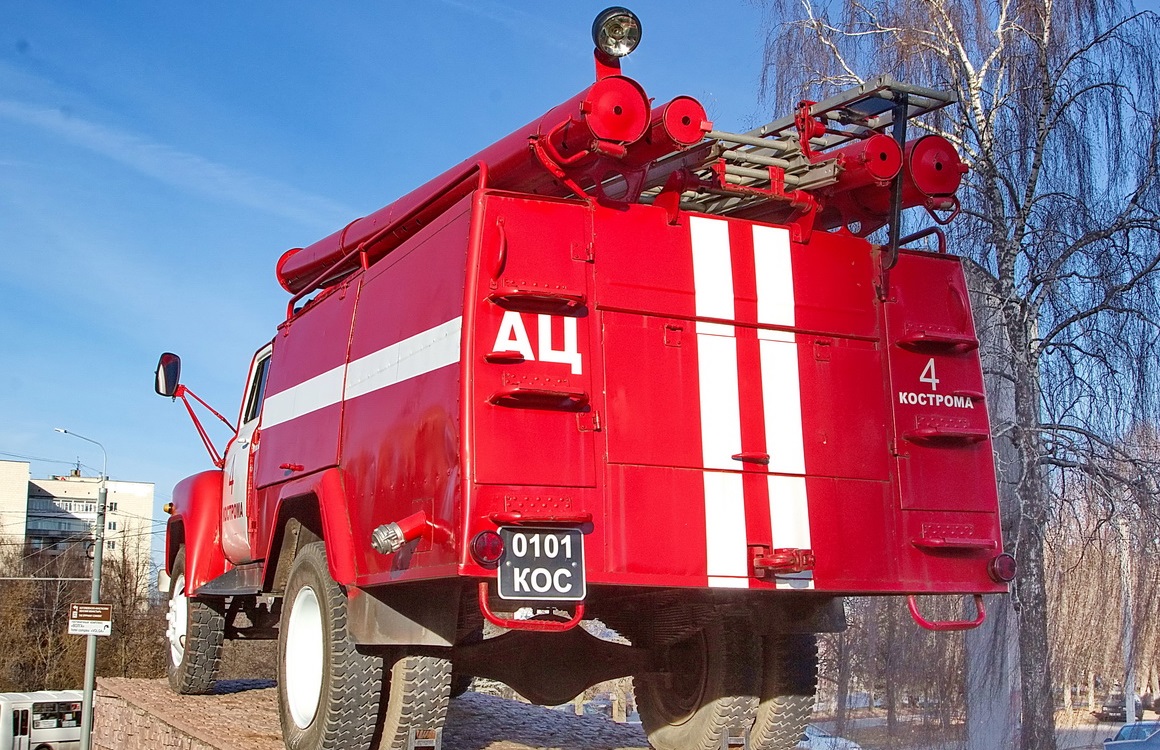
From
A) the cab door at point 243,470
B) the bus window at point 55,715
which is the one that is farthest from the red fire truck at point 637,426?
the bus window at point 55,715

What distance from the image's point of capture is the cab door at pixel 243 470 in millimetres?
8172

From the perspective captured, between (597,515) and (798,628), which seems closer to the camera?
(597,515)

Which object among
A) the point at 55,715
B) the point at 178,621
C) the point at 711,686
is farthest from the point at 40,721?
the point at 711,686

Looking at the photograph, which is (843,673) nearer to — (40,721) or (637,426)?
(637,426)

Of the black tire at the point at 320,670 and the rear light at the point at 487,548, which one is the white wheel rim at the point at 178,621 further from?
the rear light at the point at 487,548

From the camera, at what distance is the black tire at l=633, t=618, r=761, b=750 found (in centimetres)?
647

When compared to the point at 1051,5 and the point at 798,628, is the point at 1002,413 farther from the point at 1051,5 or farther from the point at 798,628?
the point at 798,628

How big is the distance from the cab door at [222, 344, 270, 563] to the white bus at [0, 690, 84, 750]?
1170 inches

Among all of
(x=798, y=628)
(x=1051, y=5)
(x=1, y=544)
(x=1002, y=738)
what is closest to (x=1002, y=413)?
(x=1002, y=738)

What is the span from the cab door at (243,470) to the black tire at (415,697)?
2.56m

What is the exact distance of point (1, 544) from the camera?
62031 millimetres

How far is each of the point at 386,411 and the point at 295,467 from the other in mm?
1443

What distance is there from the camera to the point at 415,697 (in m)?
5.71

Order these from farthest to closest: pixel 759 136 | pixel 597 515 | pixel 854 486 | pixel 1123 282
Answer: pixel 1123 282 < pixel 759 136 < pixel 854 486 < pixel 597 515
